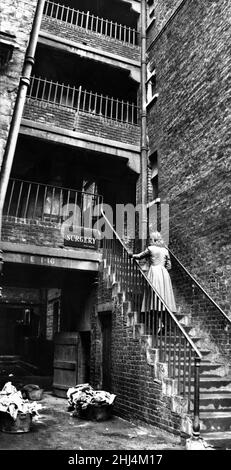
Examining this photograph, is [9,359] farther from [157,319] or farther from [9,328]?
[157,319]

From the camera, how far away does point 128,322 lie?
24.4 ft

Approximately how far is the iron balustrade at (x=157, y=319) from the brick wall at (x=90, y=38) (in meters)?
5.66

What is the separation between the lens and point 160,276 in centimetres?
741

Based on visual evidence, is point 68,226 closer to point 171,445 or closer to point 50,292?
point 171,445

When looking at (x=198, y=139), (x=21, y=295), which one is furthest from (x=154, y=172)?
(x=21, y=295)

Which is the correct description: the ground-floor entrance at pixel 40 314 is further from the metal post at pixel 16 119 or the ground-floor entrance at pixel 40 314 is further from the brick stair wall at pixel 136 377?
the metal post at pixel 16 119

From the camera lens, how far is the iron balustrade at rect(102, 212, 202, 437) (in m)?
5.70

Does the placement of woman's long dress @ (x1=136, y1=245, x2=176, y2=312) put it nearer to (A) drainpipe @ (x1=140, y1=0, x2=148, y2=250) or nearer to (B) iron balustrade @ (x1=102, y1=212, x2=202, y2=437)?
(B) iron balustrade @ (x1=102, y1=212, x2=202, y2=437)

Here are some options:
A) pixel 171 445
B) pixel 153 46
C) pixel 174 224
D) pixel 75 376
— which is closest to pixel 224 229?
pixel 174 224

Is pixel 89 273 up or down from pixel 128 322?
up

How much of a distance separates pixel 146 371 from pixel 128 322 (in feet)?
3.57

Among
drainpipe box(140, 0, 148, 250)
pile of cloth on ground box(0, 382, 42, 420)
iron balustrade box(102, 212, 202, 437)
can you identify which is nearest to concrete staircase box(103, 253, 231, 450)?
iron balustrade box(102, 212, 202, 437)

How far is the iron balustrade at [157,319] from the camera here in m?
5.70
